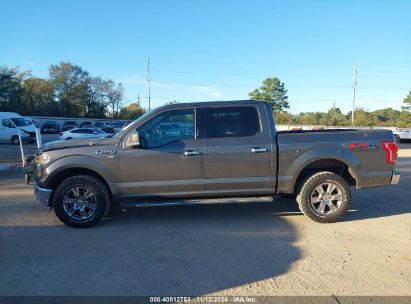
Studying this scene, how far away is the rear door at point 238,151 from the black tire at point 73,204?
1.64 metres

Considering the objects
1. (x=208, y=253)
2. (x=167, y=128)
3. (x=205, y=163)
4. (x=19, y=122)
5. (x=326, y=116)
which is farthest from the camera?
(x=326, y=116)

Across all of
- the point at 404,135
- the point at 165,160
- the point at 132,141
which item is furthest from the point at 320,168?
the point at 404,135

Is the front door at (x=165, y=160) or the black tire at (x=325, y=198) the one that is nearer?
the front door at (x=165, y=160)

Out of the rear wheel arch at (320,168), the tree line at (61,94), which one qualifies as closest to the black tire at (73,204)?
the rear wheel arch at (320,168)

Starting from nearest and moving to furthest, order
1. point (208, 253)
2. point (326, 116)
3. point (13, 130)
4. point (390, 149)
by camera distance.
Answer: point (208, 253), point (390, 149), point (13, 130), point (326, 116)

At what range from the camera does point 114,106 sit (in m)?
103

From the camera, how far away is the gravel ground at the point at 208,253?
→ 12.8 feet

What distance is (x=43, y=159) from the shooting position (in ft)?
19.6

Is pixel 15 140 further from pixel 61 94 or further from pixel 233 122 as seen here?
pixel 61 94

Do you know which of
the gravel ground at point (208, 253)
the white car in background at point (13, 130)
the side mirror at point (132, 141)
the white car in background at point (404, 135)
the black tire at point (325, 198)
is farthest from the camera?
the white car in background at point (404, 135)

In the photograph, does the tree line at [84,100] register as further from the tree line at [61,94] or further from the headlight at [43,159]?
the headlight at [43,159]

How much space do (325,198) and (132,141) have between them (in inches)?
126

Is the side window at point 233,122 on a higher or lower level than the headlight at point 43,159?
higher

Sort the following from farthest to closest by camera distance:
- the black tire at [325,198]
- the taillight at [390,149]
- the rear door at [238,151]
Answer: the taillight at [390,149], the black tire at [325,198], the rear door at [238,151]
